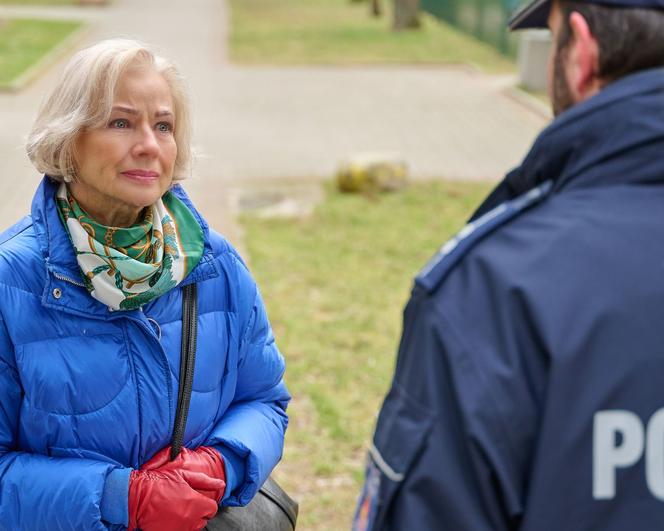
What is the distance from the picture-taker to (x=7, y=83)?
45.3ft

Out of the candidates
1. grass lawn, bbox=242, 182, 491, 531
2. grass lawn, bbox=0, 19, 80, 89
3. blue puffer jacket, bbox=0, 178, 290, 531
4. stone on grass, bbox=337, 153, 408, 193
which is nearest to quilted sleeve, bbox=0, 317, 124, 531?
blue puffer jacket, bbox=0, 178, 290, 531

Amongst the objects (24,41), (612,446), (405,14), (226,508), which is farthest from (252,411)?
(405,14)

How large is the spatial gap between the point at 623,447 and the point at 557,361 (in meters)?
0.17

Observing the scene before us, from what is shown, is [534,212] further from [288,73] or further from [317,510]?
[288,73]

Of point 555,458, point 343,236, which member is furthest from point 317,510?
point 343,236

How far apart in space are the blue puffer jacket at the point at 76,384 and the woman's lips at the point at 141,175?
Result: 0.63 ft

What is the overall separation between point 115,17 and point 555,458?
22419 mm

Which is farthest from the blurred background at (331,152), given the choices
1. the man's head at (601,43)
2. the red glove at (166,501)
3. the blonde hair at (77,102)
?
the man's head at (601,43)

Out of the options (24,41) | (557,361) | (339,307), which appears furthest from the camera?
(24,41)

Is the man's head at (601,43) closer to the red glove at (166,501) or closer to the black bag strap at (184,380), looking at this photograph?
the black bag strap at (184,380)

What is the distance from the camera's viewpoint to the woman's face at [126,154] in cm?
241

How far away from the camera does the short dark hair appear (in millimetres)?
1473

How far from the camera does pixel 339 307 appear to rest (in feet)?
21.4

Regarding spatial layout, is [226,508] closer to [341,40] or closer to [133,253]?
[133,253]
